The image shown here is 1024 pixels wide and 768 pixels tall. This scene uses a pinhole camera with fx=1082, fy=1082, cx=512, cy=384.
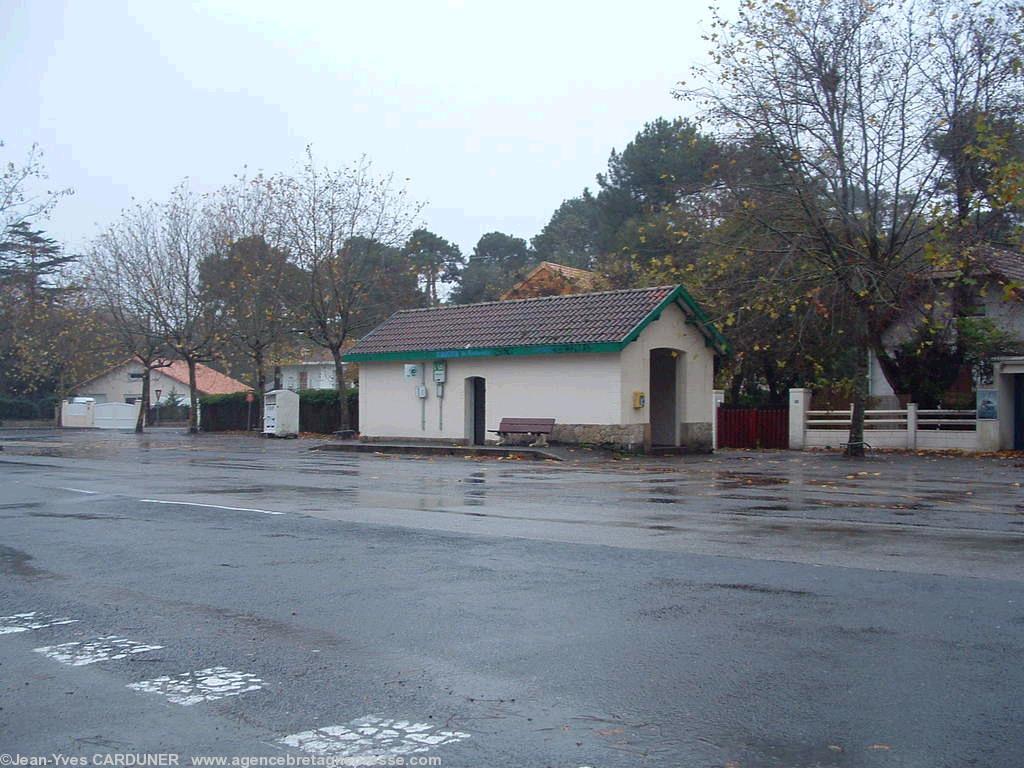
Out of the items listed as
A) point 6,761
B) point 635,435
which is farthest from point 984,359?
point 6,761

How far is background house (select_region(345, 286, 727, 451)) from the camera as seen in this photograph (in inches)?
1156

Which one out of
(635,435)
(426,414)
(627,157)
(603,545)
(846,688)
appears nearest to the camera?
(846,688)

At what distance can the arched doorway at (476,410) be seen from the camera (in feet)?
107

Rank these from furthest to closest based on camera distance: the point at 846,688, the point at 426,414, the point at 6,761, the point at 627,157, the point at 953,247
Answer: the point at 627,157
the point at 426,414
the point at 953,247
the point at 846,688
the point at 6,761

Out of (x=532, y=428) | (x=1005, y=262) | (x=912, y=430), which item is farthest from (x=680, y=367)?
(x=1005, y=262)

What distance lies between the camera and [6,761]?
5.12 m

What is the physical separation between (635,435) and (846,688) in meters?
23.3

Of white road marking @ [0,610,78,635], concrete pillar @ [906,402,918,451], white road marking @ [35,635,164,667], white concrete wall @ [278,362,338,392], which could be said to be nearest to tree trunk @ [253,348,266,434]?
concrete pillar @ [906,402,918,451]

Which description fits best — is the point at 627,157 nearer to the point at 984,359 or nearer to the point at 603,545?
the point at 984,359

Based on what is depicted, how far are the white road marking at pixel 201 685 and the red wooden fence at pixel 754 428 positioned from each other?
100 feet

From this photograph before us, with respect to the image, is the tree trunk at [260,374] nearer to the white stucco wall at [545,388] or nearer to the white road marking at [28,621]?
the white stucco wall at [545,388]

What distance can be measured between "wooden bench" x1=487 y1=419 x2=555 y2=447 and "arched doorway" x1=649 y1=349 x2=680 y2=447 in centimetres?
338

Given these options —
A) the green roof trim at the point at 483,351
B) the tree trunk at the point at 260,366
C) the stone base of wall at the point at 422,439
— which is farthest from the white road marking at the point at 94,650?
the tree trunk at the point at 260,366

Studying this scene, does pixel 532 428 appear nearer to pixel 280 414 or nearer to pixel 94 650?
pixel 280 414
